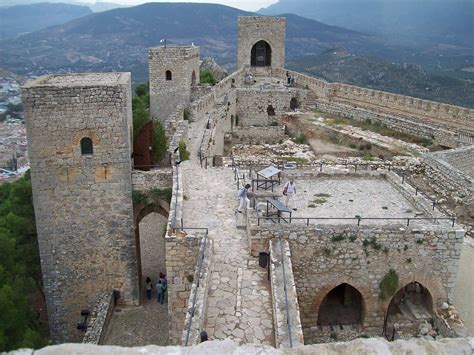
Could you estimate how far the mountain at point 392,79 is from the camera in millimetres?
50625

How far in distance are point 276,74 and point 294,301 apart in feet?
94.7

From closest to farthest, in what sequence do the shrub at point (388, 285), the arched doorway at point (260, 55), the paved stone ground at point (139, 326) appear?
the shrub at point (388, 285)
the paved stone ground at point (139, 326)
the arched doorway at point (260, 55)

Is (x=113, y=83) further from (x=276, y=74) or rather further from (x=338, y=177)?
(x=276, y=74)

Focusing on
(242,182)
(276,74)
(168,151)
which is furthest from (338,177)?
(276,74)

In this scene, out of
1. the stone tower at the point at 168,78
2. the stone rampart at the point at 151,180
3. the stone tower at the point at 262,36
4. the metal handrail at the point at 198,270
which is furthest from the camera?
the stone tower at the point at 262,36

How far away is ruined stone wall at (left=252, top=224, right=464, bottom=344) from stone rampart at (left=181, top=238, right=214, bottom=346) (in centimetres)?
119

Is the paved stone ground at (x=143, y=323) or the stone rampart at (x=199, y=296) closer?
the stone rampart at (x=199, y=296)

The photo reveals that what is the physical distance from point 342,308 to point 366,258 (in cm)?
176

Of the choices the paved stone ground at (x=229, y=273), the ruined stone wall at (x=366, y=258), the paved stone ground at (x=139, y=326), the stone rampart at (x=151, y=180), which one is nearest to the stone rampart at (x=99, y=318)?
the paved stone ground at (x=139, y=326)

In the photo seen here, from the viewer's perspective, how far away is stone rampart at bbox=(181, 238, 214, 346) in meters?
6.50

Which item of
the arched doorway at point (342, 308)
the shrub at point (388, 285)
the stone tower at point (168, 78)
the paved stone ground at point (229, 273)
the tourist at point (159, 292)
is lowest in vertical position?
the tourist at point (159, 292)

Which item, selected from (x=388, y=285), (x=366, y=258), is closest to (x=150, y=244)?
(x=366, y=258)

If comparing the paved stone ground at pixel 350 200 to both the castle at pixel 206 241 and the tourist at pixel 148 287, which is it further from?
the tourist at pixel 148 287

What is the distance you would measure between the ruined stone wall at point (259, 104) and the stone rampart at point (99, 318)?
54.8ft
